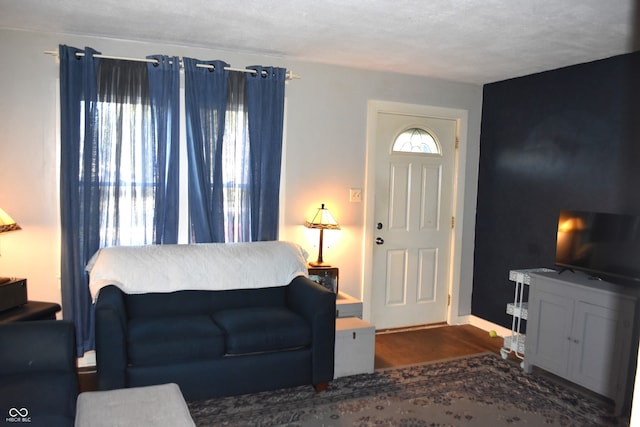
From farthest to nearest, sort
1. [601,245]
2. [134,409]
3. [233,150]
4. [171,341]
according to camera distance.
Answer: [233,150] < [601,245] < [171,341] < [134,409]

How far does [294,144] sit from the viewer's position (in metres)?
4.14

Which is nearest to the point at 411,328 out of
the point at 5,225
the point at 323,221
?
the point at 323,221

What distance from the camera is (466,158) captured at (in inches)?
191

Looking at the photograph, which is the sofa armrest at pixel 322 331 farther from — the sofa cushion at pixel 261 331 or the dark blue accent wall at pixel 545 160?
the dark blue accent wall at pixel 545 160

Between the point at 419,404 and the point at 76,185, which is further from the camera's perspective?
the point at 76,185

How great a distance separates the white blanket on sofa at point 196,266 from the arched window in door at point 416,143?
1505mm

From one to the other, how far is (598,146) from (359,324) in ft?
7.43

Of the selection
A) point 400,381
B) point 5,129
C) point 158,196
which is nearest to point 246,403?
point 400,381

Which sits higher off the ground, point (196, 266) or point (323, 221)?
point (323, 221)

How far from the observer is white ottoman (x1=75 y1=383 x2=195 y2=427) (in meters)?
1.94

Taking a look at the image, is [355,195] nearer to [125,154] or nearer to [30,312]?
[125,154]

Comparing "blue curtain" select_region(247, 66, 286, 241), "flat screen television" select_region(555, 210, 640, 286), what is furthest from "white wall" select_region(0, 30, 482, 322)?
"flat screen television" select_region(555, 210, 640, 286)

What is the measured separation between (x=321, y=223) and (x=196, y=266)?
3.57 feet

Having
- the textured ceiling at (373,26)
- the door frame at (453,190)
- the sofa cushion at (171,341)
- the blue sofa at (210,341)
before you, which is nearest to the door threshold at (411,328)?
the door frame at (453,190)
